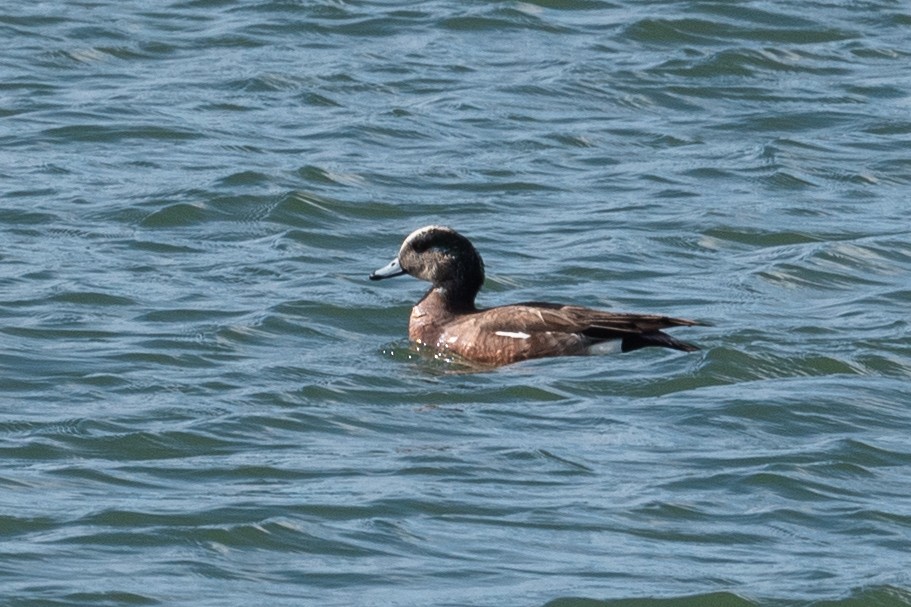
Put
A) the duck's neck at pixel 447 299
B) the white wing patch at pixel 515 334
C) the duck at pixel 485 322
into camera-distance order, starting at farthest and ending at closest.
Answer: the duck's neck at pixel 447 299 < the white wing patch at pixel 515 334 < the duck at pixel 485 322

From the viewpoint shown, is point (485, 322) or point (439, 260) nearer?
point (485, 322)

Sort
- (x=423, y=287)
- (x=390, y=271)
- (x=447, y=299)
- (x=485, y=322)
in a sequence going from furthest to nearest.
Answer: (x=423, y=287) → (x=390, y=271) → (x=447, y=299) → (x=485, y=322)

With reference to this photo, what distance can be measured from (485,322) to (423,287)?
2.07 metres

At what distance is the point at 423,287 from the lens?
1553cm

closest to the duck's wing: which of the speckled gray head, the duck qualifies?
the duck

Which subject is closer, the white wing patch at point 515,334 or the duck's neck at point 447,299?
the white wing patch at point 515,334

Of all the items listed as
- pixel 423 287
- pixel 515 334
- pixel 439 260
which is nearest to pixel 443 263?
pixel 439 260

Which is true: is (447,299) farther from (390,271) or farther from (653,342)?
(653,342)

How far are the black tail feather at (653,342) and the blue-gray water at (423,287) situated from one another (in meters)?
0.06

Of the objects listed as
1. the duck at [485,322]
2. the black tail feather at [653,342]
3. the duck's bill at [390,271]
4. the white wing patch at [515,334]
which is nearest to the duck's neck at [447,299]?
the duck at [485,322]

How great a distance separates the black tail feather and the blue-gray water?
2.5 inches

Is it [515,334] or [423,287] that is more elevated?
[515,334]

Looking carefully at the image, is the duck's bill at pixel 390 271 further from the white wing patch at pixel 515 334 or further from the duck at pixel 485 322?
the white wing patch at pixel 515 334

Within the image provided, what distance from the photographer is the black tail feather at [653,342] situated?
13062mm
